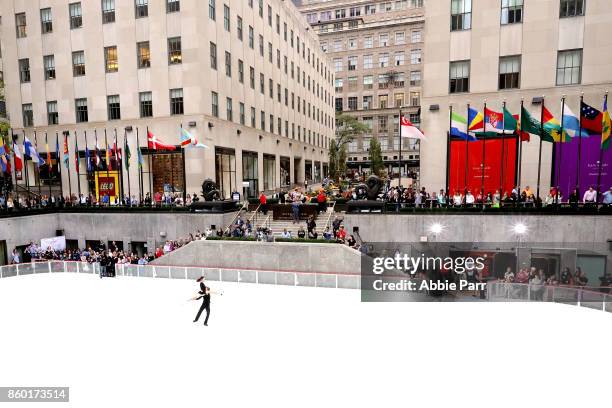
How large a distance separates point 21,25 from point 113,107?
12298mm

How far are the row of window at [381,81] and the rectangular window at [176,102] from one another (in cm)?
4882

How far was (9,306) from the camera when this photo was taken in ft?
47.2

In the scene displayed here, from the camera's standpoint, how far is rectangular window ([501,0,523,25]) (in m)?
22.6

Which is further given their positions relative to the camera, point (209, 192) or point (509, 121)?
point (209, 192)

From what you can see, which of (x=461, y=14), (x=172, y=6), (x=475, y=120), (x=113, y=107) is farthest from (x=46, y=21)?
(x=475, y=120)

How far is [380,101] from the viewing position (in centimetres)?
6969

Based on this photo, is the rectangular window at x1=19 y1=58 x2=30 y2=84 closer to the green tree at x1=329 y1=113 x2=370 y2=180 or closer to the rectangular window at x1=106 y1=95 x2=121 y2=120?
the rectangular window at x1=106 y1=95 x2=121 y2=120

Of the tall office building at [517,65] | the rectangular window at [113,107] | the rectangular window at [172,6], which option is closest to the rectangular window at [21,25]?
the rectangular window at [113,107]

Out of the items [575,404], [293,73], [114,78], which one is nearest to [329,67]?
[293,73]

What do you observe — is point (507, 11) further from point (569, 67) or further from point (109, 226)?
point (109, 226)

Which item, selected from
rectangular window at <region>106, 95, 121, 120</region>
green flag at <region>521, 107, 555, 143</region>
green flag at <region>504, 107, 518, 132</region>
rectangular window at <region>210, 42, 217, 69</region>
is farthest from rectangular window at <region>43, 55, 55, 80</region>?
green flag at <region>521, 107, 555, 143</region>

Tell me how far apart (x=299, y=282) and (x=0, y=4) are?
3841 cm

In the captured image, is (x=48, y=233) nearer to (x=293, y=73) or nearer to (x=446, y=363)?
(x=446, y=363)

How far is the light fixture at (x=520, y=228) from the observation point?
1877 centimetres
